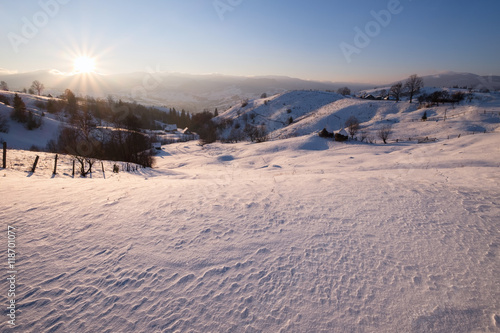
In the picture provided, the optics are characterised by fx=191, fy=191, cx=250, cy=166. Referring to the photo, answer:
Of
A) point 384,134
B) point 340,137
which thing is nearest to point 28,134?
point 340,137

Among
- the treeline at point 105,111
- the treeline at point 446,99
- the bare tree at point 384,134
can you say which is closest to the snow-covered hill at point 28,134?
the treeline at point 105,111

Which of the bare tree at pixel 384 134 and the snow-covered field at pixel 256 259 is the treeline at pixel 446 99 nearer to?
the bare tree at pixel 384 134

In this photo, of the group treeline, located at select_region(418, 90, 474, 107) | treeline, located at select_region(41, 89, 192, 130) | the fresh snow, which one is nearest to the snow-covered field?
the fresh snow

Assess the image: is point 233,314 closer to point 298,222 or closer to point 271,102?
point 298,222

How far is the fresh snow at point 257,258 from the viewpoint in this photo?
3.33 metres

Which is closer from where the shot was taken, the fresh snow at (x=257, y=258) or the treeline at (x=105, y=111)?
the fresh snow at (x=257, y=258)

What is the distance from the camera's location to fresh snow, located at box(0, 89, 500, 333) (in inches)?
131

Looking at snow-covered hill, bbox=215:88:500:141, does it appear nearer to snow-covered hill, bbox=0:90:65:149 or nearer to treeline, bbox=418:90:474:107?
treeline, bbox=418:90:474:107

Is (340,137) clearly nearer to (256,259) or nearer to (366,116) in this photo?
(366,116)

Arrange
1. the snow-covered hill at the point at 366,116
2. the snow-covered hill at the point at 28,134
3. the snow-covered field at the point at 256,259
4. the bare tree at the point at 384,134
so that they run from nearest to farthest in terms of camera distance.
→ the snow-covered field at the point at 256,259, the bare tree at the point at 384,134, the snow-covered hill at the point at 366,116, the snow-covered hill at the point at 28,134

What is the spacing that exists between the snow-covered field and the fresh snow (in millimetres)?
27

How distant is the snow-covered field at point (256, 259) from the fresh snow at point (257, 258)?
0.03m

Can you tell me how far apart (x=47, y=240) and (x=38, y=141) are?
2228 inches

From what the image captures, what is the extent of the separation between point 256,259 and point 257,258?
4cm
